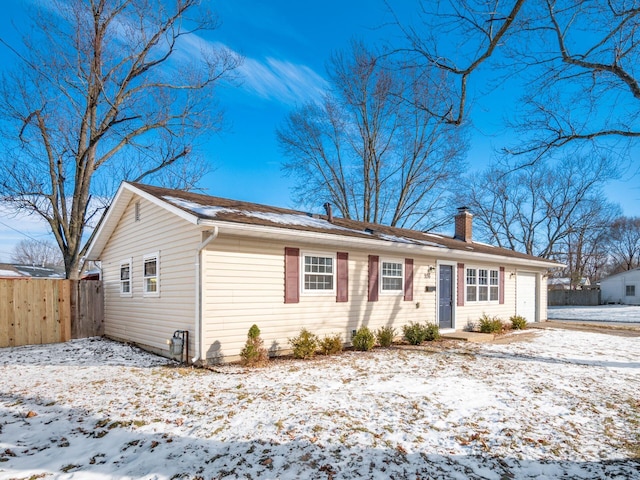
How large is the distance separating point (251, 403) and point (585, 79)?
854 cm

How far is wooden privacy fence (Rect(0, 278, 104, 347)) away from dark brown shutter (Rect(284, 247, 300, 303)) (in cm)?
666

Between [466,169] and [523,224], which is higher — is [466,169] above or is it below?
above

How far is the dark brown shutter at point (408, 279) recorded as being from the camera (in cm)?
1129

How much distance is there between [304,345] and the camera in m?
8.24

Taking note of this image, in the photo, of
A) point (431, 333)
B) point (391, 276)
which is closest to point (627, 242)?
point (431, 333)

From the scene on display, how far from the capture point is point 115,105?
1501 centimetres

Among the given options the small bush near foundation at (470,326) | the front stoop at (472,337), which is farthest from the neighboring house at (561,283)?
the front stoop at (472,337)

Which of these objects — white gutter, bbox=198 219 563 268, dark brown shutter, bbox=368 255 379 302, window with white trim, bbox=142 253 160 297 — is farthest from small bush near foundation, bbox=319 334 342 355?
window with white trim, bbox=142 253 160 297

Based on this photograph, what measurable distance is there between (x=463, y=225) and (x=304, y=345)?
35.5 ft

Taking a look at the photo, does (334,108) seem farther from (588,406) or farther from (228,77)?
(588,406)

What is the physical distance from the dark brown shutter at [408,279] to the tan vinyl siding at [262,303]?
1282 mm

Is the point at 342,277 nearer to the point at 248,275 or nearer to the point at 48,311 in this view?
the point at 248,275

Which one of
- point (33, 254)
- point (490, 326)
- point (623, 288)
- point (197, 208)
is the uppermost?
point (197, 208)

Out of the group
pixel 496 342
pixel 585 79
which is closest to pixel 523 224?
pixel 496 342
